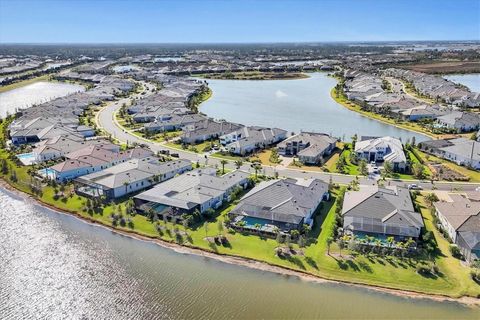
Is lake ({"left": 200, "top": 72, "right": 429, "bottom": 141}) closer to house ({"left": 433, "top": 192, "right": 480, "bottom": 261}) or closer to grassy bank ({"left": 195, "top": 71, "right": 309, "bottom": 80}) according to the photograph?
grassy bank ({"left": 195, "top": 71, "right": 309, "bottom": 80})

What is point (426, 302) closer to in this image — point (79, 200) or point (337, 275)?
point (337, 275)

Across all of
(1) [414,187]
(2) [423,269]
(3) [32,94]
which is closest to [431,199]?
(1) [414,187]

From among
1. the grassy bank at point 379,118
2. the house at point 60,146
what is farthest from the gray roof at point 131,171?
the grassy bank at point 379,118

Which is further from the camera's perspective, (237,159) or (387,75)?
(387,75)

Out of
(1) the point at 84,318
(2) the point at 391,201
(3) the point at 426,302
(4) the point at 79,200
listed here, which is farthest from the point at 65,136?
(3) the point at 426,302

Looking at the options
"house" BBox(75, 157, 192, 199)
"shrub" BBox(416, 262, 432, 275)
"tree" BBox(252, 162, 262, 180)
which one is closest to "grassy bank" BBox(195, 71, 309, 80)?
"tree" BBox(252, 162, 262, 180)

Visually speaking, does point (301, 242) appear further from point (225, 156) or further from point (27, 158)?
point (27, 158)
